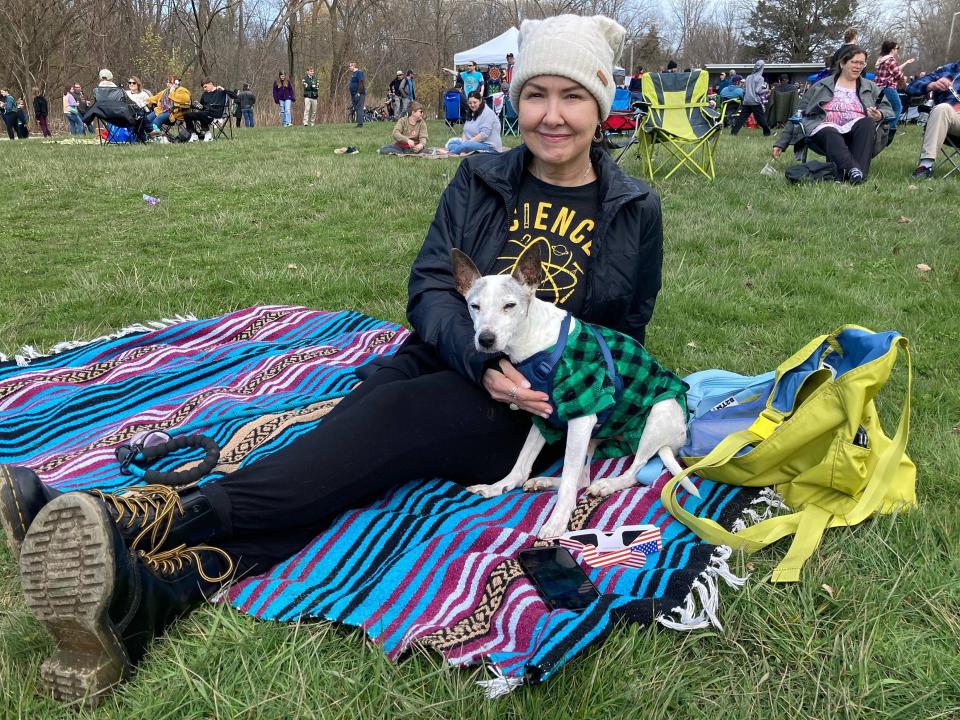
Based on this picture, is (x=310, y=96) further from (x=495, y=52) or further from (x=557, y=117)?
(x=557, y=117)

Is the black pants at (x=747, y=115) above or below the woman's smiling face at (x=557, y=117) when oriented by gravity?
above

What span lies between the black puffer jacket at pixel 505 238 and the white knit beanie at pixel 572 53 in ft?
0.93

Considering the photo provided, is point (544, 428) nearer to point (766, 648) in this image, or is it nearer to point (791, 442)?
point (791, 442)

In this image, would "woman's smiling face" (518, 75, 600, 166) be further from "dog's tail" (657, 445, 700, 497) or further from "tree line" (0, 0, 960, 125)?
"tree line" (0, 0, 960, 125)

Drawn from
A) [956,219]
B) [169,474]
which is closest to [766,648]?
[169,474]

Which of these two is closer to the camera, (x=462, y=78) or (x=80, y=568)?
(x=80, y=568)

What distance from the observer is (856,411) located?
2.04 meters

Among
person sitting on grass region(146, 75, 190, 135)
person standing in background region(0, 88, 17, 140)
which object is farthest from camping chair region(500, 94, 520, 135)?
person standing in background region(0, 88, 17, 140)

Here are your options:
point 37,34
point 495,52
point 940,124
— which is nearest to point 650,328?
point 940,124

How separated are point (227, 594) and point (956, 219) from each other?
7058 millimetres

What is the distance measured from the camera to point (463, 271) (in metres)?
2.46

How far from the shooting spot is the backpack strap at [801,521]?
78.7 inches

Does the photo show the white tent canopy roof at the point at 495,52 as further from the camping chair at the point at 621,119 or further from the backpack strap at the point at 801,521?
the backpack strap at the point at 801,521

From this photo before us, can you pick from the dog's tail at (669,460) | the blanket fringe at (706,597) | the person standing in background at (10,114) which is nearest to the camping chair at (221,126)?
the person standing in background at (10,114)
